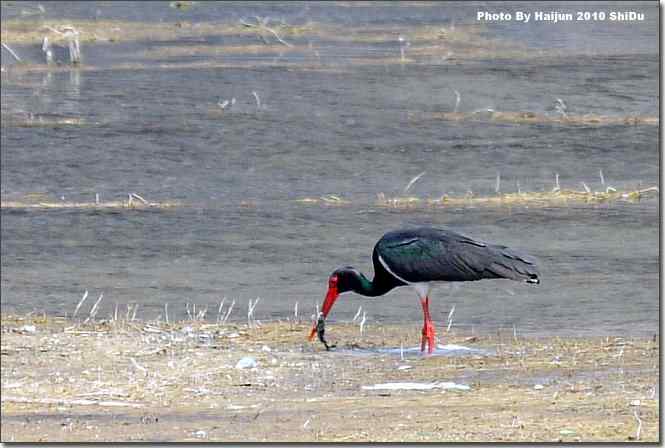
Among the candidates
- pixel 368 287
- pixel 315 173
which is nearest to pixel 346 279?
pixel 368 287

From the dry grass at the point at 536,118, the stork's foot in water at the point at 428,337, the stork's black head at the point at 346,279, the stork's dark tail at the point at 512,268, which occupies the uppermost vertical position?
the stork's dark tail at the point at 512,268

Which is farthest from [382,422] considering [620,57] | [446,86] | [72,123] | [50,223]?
[620,57]

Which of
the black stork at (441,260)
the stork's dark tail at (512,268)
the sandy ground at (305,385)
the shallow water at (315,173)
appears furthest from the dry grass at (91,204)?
the stork's dark tail at (512,268)

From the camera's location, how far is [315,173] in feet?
57.9

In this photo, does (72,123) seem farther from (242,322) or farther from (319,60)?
(242,322)

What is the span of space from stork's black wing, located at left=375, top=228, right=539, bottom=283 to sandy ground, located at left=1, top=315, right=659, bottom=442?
0.39 metres

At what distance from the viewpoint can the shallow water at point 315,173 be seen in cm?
1239

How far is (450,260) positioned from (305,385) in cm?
162

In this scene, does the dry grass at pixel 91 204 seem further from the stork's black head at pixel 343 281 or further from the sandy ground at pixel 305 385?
the stork's black head at pixel 343 281

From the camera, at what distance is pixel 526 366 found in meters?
9.37

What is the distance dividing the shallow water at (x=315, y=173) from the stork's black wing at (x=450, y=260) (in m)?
0.78

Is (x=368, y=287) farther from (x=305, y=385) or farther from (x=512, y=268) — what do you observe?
(x=305, y=385)

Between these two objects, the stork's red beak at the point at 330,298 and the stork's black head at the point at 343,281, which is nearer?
Answer: the stork's red beak at the point at 330,298

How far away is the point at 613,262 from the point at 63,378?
565 cm
